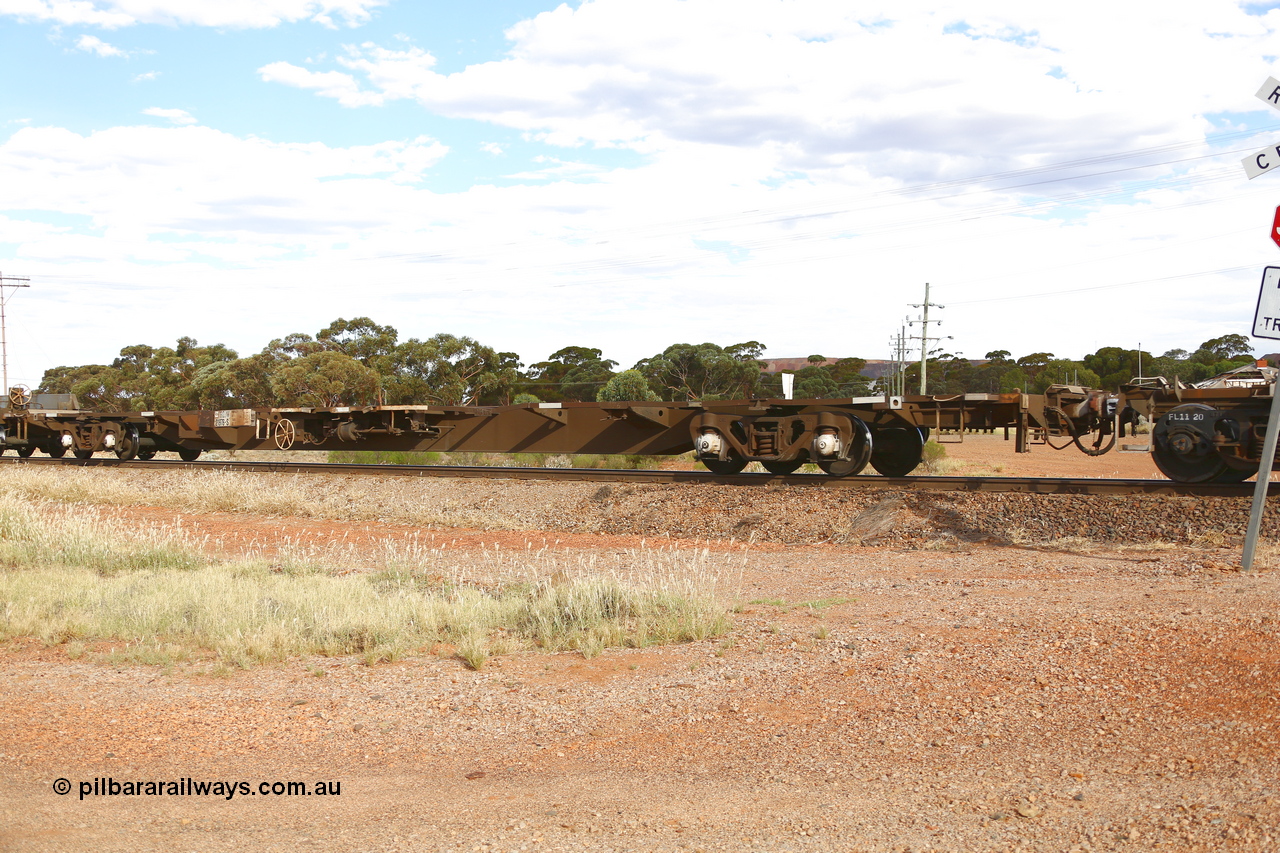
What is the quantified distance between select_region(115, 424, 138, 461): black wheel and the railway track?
1.59m

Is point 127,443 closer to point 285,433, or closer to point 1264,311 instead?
point 285,433

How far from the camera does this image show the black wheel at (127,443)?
21641mm

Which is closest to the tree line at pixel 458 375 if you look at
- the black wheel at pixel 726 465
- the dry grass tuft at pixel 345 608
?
the black wheel at pixel 726 465

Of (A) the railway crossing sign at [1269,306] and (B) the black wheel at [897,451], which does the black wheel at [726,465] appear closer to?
(B) the black wheel at [897,451]

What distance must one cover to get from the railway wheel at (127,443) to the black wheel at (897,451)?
54.1 ft

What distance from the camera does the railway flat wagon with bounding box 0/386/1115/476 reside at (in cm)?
1266

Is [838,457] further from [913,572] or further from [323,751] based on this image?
[323,751]

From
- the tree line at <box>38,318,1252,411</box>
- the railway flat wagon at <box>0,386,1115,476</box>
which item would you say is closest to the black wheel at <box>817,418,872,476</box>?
the railway flat wagon at <box>0,386,1115,476</box>

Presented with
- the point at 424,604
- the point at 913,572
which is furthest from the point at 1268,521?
the point at 424,604

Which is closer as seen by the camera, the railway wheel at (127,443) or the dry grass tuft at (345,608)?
the dry grass tuft at (345,608)

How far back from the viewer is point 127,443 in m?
21.7

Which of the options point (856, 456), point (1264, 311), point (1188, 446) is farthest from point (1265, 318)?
point (856, 456)

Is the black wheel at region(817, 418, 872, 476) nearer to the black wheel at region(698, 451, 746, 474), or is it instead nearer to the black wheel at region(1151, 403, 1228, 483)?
the black wheel at region(698, 451, 746, 474)

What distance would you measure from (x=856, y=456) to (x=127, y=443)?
1679 cm
